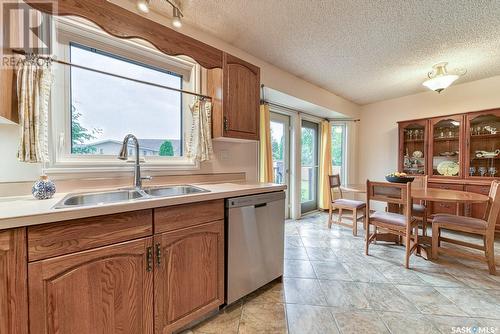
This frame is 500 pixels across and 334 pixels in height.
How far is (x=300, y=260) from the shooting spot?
2287mm

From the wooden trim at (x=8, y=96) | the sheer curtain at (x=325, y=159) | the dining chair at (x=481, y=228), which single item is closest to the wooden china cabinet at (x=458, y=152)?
the dining chair at (x=481, y=228)

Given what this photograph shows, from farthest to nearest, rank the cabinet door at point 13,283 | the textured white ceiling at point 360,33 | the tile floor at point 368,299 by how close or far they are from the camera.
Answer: the textured white ceiling at point 360,33 < the tile floor at point 368,299 < the cabinet door at point 13,283

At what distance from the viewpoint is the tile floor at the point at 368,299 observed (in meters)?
1.37

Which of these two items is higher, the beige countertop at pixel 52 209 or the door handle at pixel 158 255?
the beige countertop at pixel 52 209

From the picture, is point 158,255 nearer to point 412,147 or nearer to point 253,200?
point 253,200

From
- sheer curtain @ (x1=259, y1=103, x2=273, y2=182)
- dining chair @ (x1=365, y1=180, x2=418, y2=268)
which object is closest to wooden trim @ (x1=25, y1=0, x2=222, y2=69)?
sheer curtain @ (x1=259, y1=103, x2=273, y2=182)

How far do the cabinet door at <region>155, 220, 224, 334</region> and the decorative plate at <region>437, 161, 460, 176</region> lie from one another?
12.6 ft

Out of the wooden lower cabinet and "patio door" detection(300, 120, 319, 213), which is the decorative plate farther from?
the wooden lower cabinet

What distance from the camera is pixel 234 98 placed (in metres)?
1.89

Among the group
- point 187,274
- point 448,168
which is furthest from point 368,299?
point 448,168

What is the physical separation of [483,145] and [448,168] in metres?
0.52

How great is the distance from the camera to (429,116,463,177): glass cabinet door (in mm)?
3219

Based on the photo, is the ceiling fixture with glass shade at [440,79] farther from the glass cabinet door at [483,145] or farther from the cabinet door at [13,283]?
the cabinet door at [13,283]

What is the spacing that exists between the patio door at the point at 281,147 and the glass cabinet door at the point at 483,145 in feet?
8.65
